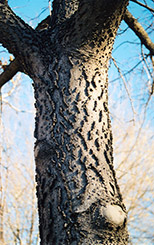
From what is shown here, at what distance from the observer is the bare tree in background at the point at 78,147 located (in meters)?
0.94

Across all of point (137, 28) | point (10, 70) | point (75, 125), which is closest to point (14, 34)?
point (10, 70)

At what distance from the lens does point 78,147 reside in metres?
1.08

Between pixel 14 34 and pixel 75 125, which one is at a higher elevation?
pixel 14 34

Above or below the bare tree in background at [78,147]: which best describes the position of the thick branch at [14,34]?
above

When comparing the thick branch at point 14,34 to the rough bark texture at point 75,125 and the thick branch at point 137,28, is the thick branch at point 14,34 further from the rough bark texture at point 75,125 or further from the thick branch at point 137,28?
the thick branch at point 137,28

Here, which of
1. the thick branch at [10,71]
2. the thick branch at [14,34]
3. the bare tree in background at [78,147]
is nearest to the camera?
the bare tree in background at [78,147]

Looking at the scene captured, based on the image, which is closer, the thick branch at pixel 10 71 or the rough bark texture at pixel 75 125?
the rough bark texture at pixel 75 125

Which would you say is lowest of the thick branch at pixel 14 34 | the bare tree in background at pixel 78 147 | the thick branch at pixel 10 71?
the bare tree in background at pixel 78 147

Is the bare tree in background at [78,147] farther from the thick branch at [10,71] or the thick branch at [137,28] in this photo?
the thick branch at [137,28]

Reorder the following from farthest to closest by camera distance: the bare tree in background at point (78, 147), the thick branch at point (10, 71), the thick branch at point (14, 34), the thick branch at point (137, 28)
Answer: the thick branch at point (137, 28), the thick branch at point (10, 71), the thick branch at point (14, 34), the bare tree in background at point (78, 147)

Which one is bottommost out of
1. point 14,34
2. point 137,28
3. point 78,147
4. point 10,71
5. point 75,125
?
point 78,147

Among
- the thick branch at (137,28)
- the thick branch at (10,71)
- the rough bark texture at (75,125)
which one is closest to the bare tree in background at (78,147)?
the rough bark texture at (75,125)

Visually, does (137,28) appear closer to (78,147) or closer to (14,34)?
(14,34)

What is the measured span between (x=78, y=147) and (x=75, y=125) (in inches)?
4.0
